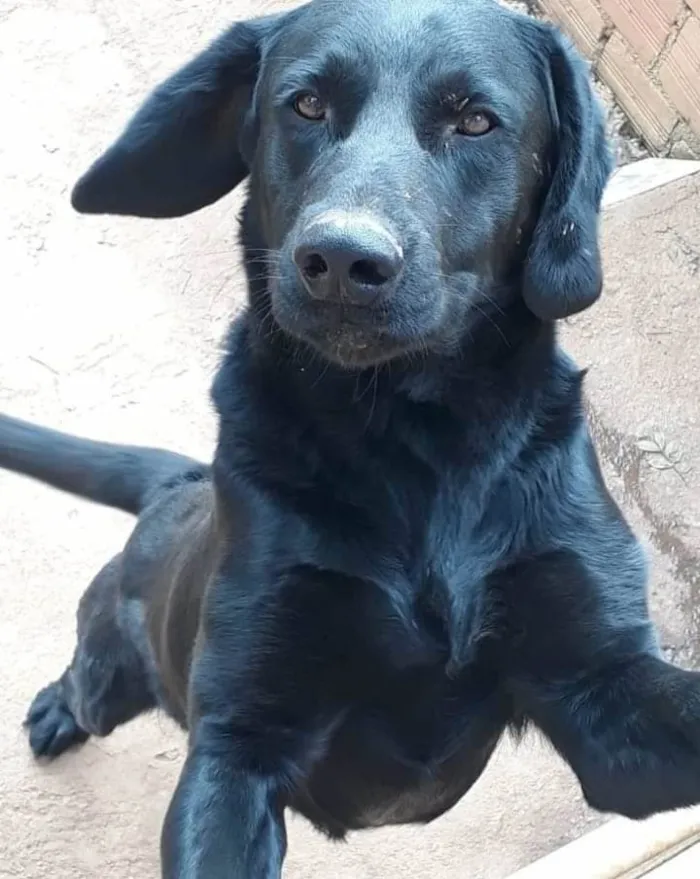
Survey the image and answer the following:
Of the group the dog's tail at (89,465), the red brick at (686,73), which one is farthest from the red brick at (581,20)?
the dog's tail at (89,465)

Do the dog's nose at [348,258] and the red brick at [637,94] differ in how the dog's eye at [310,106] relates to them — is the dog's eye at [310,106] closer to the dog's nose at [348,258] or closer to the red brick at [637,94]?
the dog's nose at [348,258]

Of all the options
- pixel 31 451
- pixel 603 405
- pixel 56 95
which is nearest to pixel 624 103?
pixel 603 405

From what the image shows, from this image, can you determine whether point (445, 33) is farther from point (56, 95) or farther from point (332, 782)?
point (56, 95)

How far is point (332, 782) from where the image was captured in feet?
5.88

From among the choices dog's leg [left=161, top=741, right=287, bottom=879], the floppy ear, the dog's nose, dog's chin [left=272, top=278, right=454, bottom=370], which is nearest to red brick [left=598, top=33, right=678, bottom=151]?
the floppy ear

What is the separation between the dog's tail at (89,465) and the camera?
226 cm

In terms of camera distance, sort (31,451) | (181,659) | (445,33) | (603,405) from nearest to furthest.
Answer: (445,33) → (181,659) → (31,451) → (603,405)

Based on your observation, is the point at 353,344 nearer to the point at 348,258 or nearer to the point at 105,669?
the point at 348,258

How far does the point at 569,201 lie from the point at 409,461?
38 centimetres

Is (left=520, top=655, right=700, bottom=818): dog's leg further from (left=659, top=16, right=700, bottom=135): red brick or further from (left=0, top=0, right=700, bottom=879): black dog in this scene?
(left=659, top=16, right=700, bottom=135): red brick

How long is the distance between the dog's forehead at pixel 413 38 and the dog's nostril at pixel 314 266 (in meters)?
0.33

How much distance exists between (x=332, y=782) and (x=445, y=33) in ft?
3.23

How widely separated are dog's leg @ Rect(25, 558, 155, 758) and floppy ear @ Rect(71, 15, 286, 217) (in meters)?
0.75

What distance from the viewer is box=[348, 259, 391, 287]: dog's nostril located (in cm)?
136
